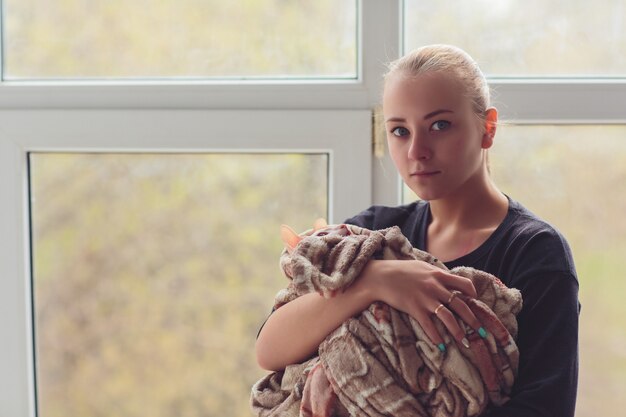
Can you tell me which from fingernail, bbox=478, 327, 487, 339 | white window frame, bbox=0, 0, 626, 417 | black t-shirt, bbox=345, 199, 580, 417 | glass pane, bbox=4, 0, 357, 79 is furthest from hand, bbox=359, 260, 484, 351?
glass pane, bbox=4, 0, 357, 79

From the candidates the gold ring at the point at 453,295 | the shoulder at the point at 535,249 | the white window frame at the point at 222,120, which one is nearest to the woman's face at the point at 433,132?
the shoulder at the point at 535,249

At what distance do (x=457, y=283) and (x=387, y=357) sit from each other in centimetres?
15

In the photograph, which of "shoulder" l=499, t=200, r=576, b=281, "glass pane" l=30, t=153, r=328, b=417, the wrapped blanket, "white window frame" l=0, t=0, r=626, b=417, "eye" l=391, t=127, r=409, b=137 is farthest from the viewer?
"glass pane" l=30, t=153, r=328, b=417

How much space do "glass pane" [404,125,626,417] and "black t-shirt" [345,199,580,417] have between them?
463 mm

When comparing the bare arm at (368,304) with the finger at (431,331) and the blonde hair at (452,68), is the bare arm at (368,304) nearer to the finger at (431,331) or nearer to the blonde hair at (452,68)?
the finger at (431,331)

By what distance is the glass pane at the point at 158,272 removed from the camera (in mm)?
1799

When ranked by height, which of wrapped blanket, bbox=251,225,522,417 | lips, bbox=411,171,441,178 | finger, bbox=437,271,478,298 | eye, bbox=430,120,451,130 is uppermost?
eye, bbox=430,120,451,130

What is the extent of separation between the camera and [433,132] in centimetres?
127

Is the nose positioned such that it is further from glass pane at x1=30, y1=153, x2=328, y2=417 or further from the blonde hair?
glass pane at x1=30, y1=153, x2=328, y2=417

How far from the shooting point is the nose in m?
1.27

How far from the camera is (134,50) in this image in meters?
1.82

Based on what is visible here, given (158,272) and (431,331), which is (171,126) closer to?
(158,272)

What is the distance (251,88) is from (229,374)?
64 cm

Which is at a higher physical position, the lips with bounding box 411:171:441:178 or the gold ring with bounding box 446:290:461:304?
the lips with bounding box 411:171:441:178
